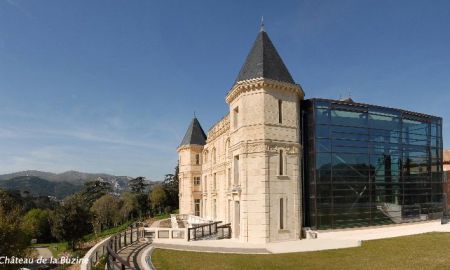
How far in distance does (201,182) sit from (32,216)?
3852cm

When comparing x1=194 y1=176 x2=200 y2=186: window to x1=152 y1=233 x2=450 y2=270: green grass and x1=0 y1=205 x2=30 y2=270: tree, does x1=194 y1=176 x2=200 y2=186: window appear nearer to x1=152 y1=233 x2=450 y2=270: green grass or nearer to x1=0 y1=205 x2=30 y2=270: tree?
x1=0 y1=205 x2=30 y2=270: tree

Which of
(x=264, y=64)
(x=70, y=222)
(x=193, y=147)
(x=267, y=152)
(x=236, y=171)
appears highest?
(x=264, y=64)

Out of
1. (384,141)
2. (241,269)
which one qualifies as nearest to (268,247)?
(241,269)

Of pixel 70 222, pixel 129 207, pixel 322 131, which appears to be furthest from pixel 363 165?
pixel 129 207

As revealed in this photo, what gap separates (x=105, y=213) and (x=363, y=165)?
50.4 m

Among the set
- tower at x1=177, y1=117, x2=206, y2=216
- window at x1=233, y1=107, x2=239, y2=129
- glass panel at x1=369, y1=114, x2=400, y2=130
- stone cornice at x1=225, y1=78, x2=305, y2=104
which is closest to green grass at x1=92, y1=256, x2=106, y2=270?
window at x1=233, y1=107, x2=239, y2=129

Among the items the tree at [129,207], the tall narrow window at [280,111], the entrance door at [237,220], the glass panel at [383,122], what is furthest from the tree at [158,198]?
the glass panel at [383,122]

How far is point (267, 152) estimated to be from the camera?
23.3m

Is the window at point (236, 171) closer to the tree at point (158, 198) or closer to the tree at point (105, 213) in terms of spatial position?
the tree at point (105, 213)

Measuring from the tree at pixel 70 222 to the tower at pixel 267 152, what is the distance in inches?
1020

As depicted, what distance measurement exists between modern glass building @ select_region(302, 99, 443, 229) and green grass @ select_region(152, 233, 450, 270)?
523 centimetres

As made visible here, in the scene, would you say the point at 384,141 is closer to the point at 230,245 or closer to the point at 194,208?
the point at 230,245

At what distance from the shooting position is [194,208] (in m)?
46.0

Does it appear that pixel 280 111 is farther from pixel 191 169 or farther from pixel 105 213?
pixel 105 213
